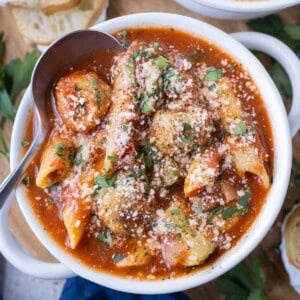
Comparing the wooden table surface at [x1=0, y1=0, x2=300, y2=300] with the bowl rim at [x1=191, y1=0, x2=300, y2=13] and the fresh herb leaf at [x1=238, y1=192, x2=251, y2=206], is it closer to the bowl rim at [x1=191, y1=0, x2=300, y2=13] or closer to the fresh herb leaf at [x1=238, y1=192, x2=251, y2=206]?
the bowl rim at [x1=191, y1=0, x2=300, y2=13]

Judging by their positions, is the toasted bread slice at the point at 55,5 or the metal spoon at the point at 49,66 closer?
the metal spoon at the point at 49,66

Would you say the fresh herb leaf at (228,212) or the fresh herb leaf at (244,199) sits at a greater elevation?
the fresh herb leaf at (244,199)

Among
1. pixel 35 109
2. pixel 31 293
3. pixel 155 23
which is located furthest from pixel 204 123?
pixel 31 293

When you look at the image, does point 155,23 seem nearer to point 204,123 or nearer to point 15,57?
point 204,123

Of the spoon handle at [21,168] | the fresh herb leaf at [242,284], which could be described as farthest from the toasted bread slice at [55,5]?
the fresh herb leaf at [242,284]

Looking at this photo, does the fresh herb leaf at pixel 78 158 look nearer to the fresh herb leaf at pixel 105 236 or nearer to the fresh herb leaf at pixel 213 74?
the fresh herb leaf at pixel 105 236

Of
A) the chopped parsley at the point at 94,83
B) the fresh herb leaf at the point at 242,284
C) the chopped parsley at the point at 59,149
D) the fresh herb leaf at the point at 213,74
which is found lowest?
the fresh herb leaf at the point at 242,284

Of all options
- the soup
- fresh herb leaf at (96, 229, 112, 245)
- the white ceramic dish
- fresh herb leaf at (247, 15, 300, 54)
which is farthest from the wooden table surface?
fresh herb leaf at (96, 229, 112, 245)
